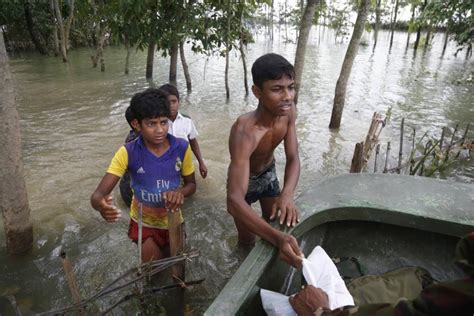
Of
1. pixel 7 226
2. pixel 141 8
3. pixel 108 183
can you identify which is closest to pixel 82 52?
pixel 141 8

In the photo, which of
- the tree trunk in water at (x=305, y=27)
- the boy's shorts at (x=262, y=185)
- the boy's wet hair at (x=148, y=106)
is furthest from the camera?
the tree trunk in water at (x=305, y=27)

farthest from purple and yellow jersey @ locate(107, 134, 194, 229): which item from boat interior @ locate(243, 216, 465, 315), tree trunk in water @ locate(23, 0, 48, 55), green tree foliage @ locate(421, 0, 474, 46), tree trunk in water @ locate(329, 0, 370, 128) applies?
tree trunk in water @ locate(23, 0, 48, 55)

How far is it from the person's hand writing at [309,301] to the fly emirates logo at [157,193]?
1091 millimetres

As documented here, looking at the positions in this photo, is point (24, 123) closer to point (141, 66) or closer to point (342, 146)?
point (342, 146)

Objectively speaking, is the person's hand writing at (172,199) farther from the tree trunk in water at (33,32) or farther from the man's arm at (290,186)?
the tree trunk in water at (33,32)

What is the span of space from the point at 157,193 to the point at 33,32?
16.2 metres

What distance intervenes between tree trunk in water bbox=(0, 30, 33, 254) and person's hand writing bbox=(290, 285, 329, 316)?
91.9 inches

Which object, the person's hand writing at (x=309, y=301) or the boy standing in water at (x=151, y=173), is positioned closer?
the person's hand writing at (x=309, y=301)

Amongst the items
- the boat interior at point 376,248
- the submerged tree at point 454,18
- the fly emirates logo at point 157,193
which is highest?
the submerged tree at point 454,18

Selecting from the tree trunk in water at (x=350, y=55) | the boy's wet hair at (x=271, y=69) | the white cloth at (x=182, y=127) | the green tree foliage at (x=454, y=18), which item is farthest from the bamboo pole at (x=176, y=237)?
the green tree foliage at (x=454, y=18)

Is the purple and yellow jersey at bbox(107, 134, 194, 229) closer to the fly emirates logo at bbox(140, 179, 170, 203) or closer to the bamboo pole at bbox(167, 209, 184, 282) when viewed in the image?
the fly emirates logo at bbox(140, 179, 170, 203)

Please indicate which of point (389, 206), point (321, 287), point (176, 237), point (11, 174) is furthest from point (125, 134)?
point (321, 287)

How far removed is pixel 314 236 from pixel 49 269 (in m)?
2.39

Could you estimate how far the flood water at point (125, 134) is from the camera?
327 centimetres
